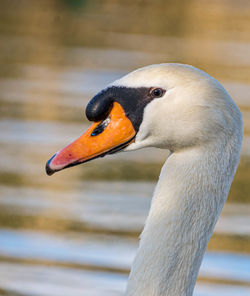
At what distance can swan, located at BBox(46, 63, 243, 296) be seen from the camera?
4.00m

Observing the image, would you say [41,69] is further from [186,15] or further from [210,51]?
[186,15]

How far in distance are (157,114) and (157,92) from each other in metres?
0.09

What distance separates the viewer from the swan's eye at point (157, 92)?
13.3 ft

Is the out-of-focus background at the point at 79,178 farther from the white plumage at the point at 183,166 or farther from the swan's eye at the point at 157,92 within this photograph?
the swan's eye at the point at 157,92

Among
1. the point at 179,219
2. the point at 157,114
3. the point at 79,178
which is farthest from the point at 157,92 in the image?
the point at 79,178

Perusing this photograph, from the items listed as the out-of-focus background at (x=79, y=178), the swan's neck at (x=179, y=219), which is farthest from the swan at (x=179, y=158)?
the out-of-focus background at (x=79, y=178)

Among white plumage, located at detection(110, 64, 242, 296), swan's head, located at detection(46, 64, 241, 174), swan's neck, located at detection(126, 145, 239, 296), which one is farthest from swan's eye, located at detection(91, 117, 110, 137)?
swan's neck, located at detection(126, 145, 239, 296)

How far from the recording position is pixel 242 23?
2523 centimetres

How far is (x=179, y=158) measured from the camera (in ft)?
13.3

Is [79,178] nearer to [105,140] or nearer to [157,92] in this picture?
[105,140]

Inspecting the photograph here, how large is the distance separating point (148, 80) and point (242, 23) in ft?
70.8

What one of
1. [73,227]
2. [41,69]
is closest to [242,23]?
[41,69]

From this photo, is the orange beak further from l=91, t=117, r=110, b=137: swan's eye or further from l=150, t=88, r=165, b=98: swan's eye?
l=150, t=88, r=165, b=98: swan's eye

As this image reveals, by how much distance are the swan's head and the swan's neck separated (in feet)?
0.28
